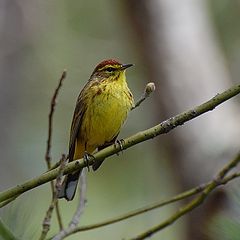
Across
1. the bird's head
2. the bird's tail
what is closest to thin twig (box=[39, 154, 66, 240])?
the bird's tail

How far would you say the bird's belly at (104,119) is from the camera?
11.3 ft

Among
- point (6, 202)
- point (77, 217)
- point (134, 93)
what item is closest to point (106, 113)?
point (77, 217)

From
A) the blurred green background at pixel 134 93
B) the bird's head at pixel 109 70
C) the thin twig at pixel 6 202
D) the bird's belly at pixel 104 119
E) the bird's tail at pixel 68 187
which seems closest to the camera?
the thin twig at pixel 6 202

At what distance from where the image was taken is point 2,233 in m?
1.78

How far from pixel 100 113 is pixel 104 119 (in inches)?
2.7

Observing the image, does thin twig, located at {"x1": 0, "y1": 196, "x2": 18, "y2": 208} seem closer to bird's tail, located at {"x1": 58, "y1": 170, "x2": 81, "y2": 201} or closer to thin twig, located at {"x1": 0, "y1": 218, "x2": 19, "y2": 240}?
thin twig, located at {"x1": 0, "y1": 218, "x2": 19, "y2": 240}

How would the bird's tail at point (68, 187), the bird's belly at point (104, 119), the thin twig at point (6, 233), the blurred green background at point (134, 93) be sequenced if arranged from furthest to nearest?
1. the blurred green background at point (134, 93)
2. the bird's belly at point (104, 119)
3. the bird's tail at point (68, 187)
4. the thin twig at point (6, 233)

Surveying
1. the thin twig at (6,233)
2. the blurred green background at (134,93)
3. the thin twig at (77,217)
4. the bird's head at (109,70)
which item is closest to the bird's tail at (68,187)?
the blurred green background at (134,93)

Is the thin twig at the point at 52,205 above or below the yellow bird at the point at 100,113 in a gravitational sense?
above

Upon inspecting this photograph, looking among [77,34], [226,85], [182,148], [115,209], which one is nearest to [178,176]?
[182,148]

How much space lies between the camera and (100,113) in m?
3.53

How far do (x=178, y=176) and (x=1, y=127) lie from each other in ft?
4.58

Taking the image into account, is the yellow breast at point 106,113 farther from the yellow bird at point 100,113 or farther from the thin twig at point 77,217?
the thin twig at point 77,217

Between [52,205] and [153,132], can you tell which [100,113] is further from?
[52,205]
